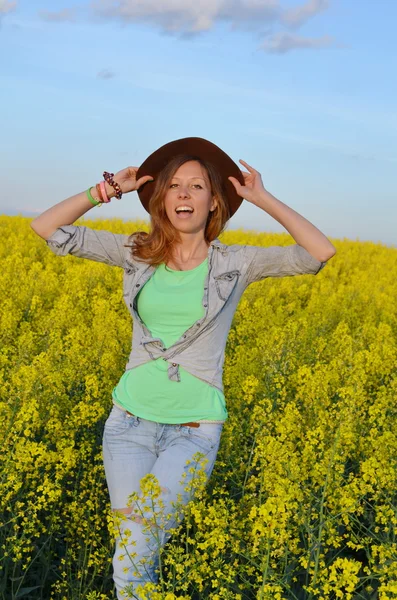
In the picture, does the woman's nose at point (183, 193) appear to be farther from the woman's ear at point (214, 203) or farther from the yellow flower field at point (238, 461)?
the yellow flower field at point (238, 461)

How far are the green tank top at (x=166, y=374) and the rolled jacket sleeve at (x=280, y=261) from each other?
0.91 feet

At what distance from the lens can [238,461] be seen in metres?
4.82

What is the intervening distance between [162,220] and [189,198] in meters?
0.27

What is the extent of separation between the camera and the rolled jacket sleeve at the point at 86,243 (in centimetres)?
404

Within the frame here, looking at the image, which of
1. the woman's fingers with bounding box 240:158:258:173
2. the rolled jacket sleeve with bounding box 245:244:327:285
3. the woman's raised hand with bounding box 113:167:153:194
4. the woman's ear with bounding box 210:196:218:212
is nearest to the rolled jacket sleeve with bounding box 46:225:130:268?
the woman's raised hand with bounding box 113:167:153:194

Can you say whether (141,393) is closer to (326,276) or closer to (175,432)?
(175,432)

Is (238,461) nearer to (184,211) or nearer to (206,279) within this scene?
(206,279)

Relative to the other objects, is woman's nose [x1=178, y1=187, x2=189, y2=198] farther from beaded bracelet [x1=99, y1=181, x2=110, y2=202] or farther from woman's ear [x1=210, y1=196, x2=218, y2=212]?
beaded bracelet [x1=99, y1=181, x2=110, y2=202]

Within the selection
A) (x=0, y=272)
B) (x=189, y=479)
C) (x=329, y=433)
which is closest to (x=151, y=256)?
(x=189, y=479)

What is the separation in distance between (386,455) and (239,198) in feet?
6.29

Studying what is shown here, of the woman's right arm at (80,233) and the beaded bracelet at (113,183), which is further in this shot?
the beaded bracelet at (113,183)

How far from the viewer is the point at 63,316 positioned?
866cm

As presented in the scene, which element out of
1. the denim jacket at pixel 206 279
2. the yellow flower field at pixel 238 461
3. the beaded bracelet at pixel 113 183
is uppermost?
the beaded bracelet at pixel 113 183

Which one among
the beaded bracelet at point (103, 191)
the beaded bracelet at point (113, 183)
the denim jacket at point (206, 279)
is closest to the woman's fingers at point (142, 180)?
the beaded bracelet at point (113, 183)
